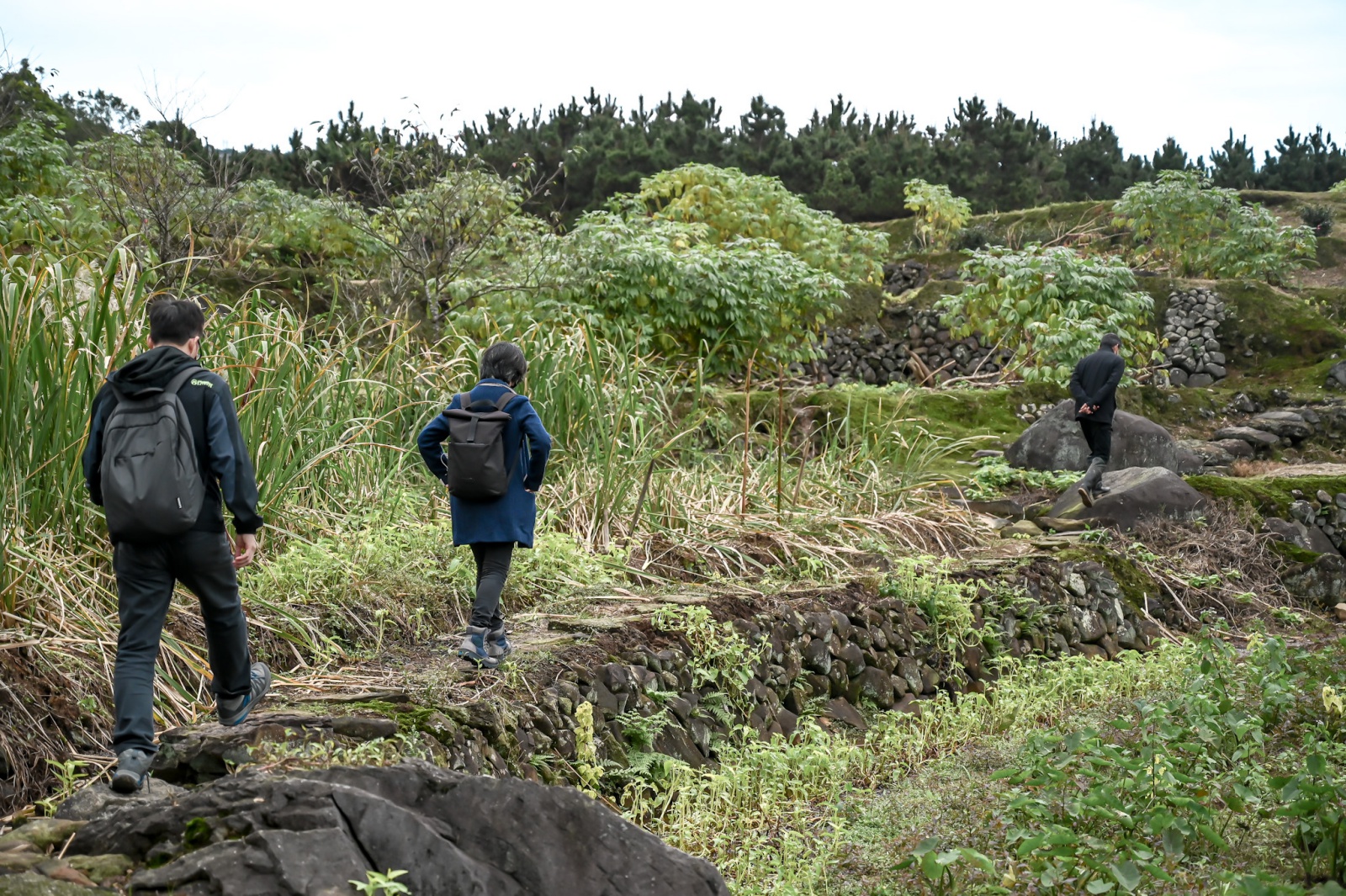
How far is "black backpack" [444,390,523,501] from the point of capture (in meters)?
4.21

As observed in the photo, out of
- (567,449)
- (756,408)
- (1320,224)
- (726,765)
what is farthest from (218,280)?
(1320,224)

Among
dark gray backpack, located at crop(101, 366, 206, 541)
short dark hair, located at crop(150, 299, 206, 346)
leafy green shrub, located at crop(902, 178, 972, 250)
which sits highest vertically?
leafy green shrub, located at crop(902, 178, 972, 250)

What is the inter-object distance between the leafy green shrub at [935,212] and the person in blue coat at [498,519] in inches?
841

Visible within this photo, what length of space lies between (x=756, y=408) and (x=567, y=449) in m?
4.22

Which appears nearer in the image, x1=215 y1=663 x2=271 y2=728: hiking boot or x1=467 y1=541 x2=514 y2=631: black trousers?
x1=215 y1=663 x2=271 y2=728: hiking boot

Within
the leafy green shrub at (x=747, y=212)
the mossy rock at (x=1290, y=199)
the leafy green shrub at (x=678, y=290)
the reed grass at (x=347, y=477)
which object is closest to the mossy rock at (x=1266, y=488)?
the reed grass at (x=347, y=477)

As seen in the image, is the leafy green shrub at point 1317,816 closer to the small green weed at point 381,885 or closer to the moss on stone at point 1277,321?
the small green weed at point 381,885

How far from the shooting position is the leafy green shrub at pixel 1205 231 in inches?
822

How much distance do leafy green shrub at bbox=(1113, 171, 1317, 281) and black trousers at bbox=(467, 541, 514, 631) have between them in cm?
1963

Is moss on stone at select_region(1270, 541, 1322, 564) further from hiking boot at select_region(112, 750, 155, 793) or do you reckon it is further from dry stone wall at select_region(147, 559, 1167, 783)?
hiking boot at select_region(112, 750, 155, 793)

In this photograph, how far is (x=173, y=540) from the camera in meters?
3.13

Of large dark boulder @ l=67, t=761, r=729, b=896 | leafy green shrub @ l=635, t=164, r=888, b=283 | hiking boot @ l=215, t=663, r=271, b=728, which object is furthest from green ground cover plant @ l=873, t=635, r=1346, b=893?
leafy green shrub @ l=635, t=164, r=888, b=283

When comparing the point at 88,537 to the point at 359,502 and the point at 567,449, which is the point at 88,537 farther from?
the point at 567,449

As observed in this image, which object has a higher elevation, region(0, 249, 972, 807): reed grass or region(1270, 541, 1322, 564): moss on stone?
region(0, 249, 972, 807): reed grass
